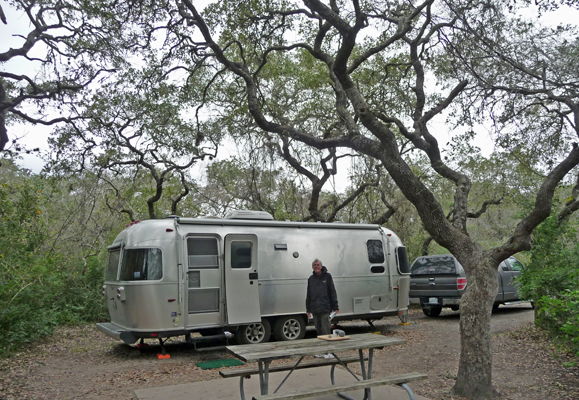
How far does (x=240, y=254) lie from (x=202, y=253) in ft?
2.69

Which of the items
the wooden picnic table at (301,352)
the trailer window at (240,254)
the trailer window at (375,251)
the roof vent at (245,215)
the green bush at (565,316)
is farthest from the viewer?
the trailer window at (375,251)

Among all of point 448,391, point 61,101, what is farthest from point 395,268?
point 61,101

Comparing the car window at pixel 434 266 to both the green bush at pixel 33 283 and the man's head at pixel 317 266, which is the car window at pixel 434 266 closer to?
the man's head at pixel 317 266

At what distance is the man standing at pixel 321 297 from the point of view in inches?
323

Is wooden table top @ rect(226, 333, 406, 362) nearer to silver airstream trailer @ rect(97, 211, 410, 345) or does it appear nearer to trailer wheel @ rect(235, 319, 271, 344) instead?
silver airstream trailer @ rect(97, 211, 410, 345)

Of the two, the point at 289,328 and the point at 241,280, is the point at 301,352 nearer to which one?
the point at 241,280

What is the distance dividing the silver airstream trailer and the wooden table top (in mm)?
3894

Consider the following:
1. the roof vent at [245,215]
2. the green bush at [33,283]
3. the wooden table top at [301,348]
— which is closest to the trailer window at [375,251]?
the roof vent at [245,215]

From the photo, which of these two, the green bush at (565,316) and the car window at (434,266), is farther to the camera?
the car window at (434,266)

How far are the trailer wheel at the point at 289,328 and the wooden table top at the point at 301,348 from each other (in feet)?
14.2

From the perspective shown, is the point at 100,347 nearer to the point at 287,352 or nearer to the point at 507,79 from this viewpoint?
the point at 287,352

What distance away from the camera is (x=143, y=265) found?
9.15 metres

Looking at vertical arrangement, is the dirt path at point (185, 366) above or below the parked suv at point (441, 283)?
below

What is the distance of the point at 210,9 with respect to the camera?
10680 mm
